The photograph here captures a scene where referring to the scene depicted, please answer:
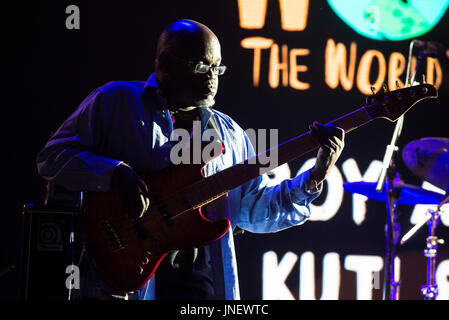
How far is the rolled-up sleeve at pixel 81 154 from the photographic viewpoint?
7.44 feet

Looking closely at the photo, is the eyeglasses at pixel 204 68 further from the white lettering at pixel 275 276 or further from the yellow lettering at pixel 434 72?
the yellow lettering at pixel 434 72

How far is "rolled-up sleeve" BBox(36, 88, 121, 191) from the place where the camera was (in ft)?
7.44

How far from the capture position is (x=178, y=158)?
2.39 metres

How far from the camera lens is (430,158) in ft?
11.4

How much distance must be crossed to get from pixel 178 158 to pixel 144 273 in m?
0.50

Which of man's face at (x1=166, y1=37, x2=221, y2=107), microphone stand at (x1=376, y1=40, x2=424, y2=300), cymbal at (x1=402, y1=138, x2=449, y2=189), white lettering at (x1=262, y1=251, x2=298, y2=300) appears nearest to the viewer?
man's face at (x1=166, y1=37, x2=221, y2=107)

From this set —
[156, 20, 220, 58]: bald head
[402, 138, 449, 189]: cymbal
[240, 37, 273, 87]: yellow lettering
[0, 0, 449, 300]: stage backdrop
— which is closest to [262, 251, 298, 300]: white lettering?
[0, 0, 449, 300]: stage backdrop

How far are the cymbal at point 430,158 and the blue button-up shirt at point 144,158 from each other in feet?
4.03

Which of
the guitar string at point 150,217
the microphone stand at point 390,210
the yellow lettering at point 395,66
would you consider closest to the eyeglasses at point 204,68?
the guitar string at point 150,217

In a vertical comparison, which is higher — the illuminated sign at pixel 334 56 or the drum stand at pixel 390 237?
the illuminated sign at pixel 334 56

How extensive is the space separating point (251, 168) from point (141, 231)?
553 millimetres

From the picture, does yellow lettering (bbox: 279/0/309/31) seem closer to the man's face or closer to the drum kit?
the drum kit

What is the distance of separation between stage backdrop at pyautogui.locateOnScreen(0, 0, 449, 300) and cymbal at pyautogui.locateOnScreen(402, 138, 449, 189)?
74 cm

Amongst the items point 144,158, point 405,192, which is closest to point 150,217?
point 144,158
